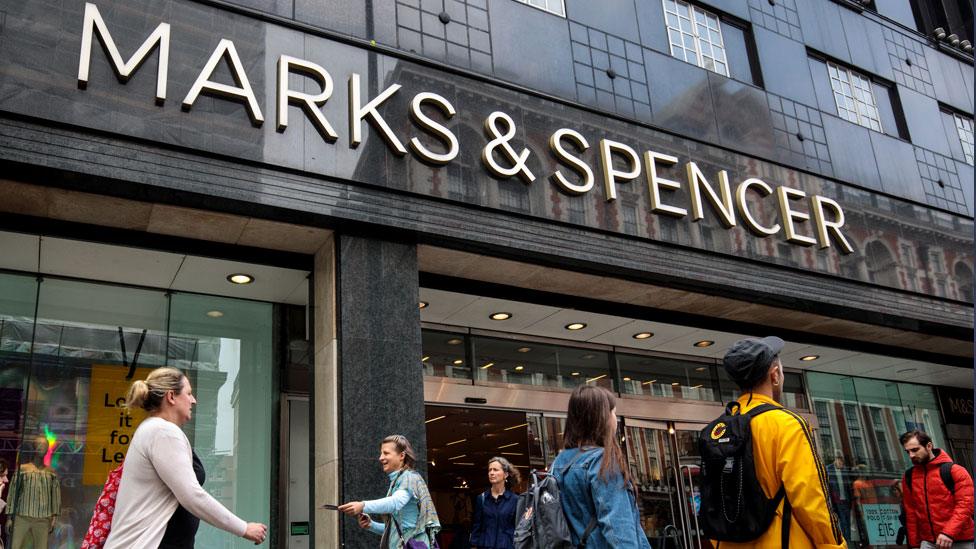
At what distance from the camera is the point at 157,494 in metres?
3.79

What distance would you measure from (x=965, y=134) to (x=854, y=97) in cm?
325

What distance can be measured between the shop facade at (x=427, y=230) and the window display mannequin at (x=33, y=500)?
88mm

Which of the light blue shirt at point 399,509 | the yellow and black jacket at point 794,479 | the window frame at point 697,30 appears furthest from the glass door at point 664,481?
the yellow and black jacket at point 794,479

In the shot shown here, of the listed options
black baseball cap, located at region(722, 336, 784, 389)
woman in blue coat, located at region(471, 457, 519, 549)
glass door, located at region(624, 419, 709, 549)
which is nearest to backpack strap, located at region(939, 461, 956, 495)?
woman in blue coat, located at region(471, 457, 519, 549)

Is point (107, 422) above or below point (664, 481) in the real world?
above

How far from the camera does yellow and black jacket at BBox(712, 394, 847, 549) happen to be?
11.0ft

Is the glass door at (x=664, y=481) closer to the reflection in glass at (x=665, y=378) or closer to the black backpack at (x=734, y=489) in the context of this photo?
the reflection in glass at (x=665, y=378)

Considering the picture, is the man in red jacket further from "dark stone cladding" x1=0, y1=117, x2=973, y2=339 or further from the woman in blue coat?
the woman in blue coat

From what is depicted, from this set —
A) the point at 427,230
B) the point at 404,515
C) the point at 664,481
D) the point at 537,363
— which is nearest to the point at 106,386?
the point at 427,230

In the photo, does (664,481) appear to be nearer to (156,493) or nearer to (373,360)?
(373,360)

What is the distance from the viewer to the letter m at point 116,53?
22.6 feet

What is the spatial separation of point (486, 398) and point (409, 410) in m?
3.19

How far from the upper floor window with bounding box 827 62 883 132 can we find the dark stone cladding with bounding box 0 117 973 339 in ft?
11.0

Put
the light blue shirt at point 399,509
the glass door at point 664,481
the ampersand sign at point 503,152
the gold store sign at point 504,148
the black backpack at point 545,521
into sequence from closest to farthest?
the black backpack at point 545,521 < the light blue shirt at point 399,509 < the gold store sign at point 504,148 < the ampersand sign at point 503,152 < the glass door at point 664,481
